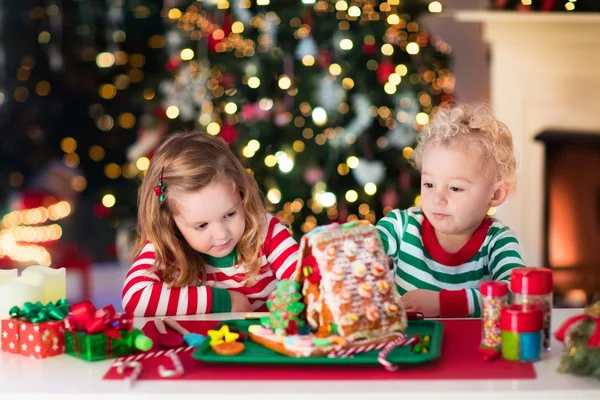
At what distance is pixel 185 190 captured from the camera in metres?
1.66

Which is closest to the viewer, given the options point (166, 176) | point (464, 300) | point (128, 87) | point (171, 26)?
point (464, 300)

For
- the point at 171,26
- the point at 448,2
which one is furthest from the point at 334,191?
the point at 448,2

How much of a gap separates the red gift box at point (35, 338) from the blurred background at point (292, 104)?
221 centimetres

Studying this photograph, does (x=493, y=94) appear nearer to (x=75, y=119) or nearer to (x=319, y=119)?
(x=319, y=119)

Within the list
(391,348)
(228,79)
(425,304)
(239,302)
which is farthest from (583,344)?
(228,79)

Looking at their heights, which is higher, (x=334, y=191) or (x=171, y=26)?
(x=171, y=26)

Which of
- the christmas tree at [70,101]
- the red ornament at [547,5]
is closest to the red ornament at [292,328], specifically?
the red ornament at [547,5]

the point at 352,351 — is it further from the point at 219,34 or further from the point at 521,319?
the point at 219,34

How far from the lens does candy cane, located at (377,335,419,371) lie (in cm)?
114

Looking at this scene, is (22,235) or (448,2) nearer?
(448,2)

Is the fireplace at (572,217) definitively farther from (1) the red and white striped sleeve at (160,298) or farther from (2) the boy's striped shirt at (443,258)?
(1) the red and white striped sleeve at (160,298)

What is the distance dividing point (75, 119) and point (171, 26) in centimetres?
175

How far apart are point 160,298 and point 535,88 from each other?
10.3 feet

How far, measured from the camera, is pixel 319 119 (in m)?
3.52
